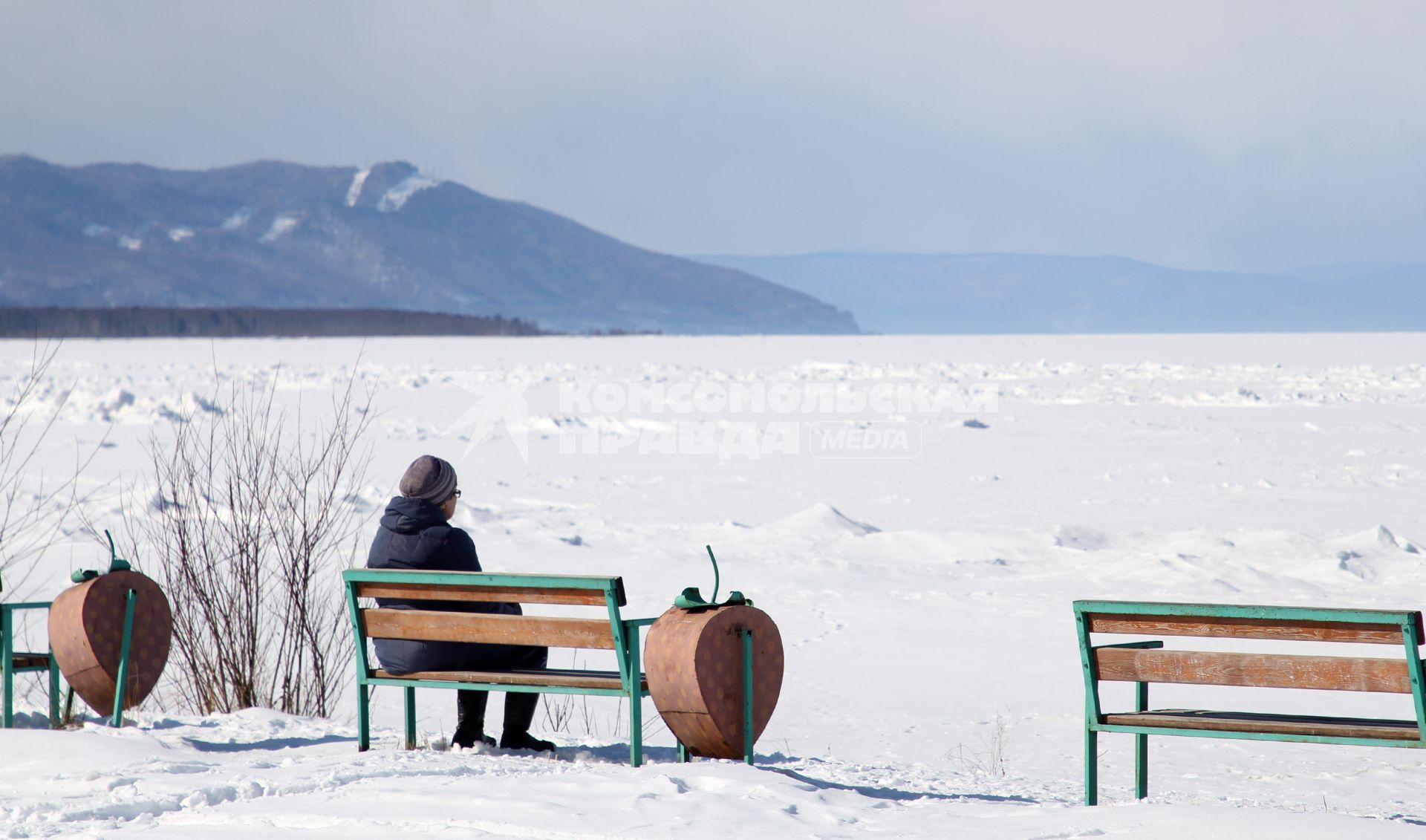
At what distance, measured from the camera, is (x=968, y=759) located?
21.5 feet

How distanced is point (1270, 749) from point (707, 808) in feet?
12.3

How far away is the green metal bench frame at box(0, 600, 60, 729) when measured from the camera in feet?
18.5

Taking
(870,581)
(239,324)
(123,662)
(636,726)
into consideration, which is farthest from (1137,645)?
(239,324)

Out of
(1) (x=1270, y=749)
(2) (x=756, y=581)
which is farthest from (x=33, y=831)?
(2) (x=756, y=581)

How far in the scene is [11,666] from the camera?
5.70 m

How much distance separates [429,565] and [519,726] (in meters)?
0.63

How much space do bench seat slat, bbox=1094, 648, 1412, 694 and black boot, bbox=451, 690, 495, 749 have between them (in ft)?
6.87

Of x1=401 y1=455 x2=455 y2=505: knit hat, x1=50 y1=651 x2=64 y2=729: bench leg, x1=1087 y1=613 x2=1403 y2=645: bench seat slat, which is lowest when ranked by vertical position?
x1=50 y1=651 x2=64 y2=729: bench leg

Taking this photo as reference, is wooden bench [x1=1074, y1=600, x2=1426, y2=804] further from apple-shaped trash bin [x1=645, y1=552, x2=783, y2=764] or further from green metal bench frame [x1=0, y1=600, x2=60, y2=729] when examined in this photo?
green metal bench frame [x1=0, y1=600, x2=60, y2=729]

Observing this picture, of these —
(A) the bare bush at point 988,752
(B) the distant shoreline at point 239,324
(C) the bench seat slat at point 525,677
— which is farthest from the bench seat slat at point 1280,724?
(B) the distant shoreline at point 239,324

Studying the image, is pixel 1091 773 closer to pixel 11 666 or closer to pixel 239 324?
pixel 11 666

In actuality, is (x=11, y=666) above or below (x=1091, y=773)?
above

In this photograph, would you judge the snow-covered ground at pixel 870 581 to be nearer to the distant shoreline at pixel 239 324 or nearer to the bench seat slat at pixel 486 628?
the bench seat slat at pixel 486 628

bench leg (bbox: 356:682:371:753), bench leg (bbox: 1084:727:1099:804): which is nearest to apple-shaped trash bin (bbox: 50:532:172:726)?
bench leg (bbox: 356:682:371:753)
